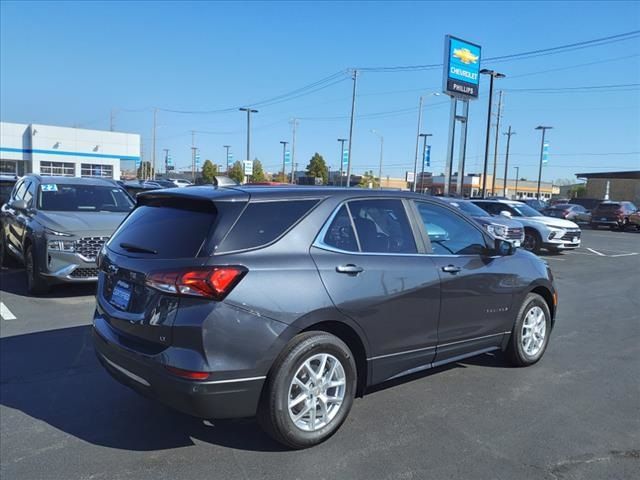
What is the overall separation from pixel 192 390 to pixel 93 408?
1.52 m

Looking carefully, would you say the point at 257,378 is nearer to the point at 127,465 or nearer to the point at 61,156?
the point at 127,465

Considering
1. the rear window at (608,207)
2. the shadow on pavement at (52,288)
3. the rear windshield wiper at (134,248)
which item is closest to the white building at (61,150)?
the shadow on pavement at (52,288)

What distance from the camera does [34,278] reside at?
7.79 metres

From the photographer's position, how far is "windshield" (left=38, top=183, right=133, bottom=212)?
872 cm

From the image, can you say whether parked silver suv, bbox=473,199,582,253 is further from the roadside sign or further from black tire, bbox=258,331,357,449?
the roadside sign

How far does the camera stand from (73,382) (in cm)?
463

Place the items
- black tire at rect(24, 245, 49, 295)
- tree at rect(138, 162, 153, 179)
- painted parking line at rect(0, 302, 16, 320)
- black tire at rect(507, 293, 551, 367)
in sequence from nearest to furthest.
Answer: black tire at rect(507, 293, 551, 367), painted parking line at rect(0, 302, 16, 320), black tire at rect(24, 245, 49, 295), tree at rect(138, 162, 153, 179)

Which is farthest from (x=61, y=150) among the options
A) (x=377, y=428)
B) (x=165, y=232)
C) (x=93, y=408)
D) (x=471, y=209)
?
(x=377, y=428)

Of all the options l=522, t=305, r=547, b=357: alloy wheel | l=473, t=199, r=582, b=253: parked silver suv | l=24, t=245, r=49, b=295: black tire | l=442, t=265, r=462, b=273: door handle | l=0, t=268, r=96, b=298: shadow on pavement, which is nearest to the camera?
l=442, t=265, r=462, b=273: door handle

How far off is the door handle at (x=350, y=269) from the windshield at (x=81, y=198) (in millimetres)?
6468

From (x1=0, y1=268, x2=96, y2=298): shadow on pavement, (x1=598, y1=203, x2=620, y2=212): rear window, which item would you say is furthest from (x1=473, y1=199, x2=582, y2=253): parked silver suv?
(x1=598, y1=203, x2=620, y2=212): rear window

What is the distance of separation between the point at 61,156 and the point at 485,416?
55.3 metres

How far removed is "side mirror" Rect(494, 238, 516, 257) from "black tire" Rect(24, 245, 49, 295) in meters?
6.22

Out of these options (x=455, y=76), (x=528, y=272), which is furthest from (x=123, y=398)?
(x=455, y=76)
